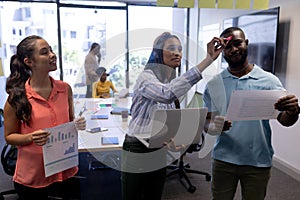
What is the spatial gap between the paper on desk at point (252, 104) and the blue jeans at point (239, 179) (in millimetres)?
301

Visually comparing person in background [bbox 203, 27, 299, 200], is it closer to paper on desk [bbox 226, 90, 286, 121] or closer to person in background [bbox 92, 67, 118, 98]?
paper on desk [bbox 226, 90, 286, 121]

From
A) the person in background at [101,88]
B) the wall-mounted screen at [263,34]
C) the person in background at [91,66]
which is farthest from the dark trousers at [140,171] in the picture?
the person in background at [91,66]

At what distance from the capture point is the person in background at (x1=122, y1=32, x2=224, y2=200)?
1.17 meters

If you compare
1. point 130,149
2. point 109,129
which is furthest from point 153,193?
point 109,129

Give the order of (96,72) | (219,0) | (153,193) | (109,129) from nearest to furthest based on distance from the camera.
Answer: (153,193), (219,0), (109,129), (96,72)

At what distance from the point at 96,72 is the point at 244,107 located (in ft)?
10.9

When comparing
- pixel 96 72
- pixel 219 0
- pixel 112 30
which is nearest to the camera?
pixel 219 0

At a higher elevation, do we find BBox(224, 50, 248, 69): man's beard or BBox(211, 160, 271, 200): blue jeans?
BBox(224, 50, 248, 69): man's beard

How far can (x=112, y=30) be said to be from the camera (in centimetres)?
547

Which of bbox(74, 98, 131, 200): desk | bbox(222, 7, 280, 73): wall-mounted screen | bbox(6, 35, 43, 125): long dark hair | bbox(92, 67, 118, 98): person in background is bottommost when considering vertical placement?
bbox(74, 98, 131, 200): desk

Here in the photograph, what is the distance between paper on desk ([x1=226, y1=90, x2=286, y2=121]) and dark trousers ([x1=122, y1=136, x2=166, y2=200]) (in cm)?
46

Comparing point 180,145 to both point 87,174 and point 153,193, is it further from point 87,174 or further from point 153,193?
point 87,174

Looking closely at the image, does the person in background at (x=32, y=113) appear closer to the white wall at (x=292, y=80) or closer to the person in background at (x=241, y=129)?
the person in background at (x=241, y=129)

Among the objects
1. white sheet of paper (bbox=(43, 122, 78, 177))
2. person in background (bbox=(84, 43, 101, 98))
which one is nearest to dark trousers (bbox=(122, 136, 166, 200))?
white sheet of paper (bbox=(43, 122, 78, 177))
